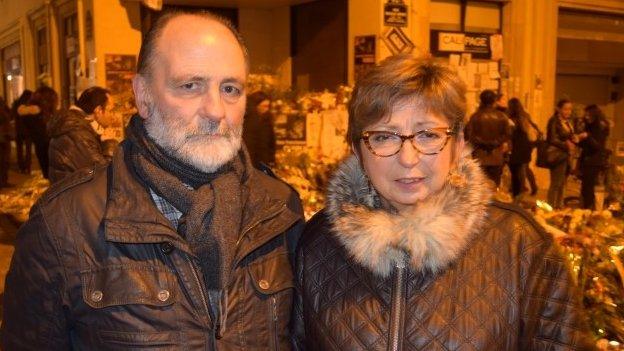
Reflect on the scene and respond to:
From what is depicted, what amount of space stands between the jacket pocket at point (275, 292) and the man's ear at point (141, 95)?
55cm

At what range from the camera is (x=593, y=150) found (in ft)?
28.6

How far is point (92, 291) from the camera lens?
1651mm

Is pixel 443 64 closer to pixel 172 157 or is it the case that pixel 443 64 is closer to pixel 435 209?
pixel 435 209

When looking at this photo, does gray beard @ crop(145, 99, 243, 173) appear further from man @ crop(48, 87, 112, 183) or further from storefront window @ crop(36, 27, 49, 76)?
storefront window @ crop(36, 27, 49, 76)

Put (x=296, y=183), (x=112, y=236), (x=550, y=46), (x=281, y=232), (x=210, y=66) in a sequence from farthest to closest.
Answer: (x=550, y=46) → (x=296, y=183) → (x=281, y=232) → (x=210, y=66) → (x=112, y=236)

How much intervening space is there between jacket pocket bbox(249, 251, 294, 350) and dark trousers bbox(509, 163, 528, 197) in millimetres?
8303

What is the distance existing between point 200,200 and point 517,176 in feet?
28.5

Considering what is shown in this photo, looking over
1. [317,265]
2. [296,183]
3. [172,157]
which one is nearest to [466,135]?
[317,265]

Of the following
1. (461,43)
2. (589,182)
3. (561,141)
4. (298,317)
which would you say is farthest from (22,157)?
(298,317)

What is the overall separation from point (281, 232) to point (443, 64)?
2.25ft

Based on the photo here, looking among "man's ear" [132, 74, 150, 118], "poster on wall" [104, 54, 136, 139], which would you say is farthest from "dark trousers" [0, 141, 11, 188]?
"man's ear" [132, 74, 150, 118]

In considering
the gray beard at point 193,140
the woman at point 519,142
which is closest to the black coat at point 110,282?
the gray beard at point 193,140

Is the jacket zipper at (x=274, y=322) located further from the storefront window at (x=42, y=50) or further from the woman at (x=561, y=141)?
the storefront window at (x=42, y=50)

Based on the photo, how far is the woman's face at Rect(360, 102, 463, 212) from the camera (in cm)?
176
